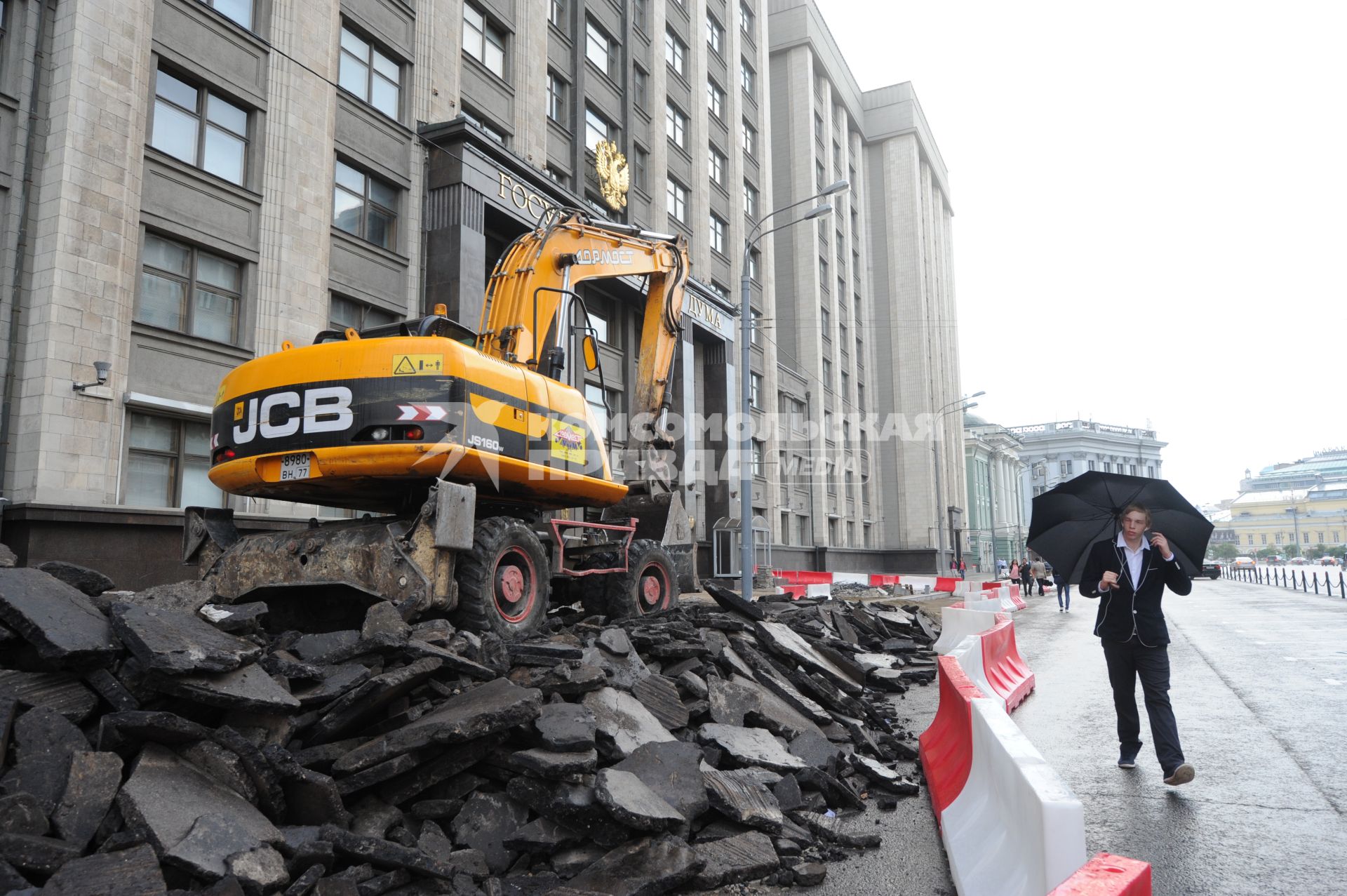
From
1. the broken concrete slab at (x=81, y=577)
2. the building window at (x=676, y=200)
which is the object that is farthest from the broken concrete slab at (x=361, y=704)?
the building window at (x=676, y=200)

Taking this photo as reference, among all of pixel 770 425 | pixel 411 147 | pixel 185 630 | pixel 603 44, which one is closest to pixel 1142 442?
pixel 770 425

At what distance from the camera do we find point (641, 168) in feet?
105

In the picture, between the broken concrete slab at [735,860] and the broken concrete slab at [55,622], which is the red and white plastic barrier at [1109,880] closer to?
the broken concrete slab at [735,860]

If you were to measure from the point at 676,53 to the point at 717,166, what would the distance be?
506 cm

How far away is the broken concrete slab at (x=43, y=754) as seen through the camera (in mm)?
4113

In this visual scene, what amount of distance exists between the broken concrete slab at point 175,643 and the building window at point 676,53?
108 ft

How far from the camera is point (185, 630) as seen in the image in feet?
17.0

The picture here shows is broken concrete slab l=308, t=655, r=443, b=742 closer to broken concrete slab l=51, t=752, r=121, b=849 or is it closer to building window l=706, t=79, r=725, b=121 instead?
broken concrete slab l=51, t=752, r=121, b=849

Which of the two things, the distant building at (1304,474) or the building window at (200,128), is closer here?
the building window at (200,128)

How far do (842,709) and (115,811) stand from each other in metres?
5.84

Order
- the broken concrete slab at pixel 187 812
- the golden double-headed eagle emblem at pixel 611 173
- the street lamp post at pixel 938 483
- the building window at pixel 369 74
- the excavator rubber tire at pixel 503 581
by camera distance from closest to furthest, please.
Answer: the broken concrete slab at pixel 187 812 → the excavator rubber tire at pixel 503 581 → the building window at pixel 369 74 → the golden double-headed eagle emblem at pixel 611 173 → the street lamp post at pixel 938 483

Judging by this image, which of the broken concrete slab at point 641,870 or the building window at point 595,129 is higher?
the building window at point 595,129

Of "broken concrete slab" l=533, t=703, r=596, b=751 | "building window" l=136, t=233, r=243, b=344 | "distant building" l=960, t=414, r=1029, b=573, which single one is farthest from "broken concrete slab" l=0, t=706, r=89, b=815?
"distant building" l=960, t=414, r=1029, b=573

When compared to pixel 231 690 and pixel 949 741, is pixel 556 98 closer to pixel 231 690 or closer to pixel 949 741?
pixel 949 741
